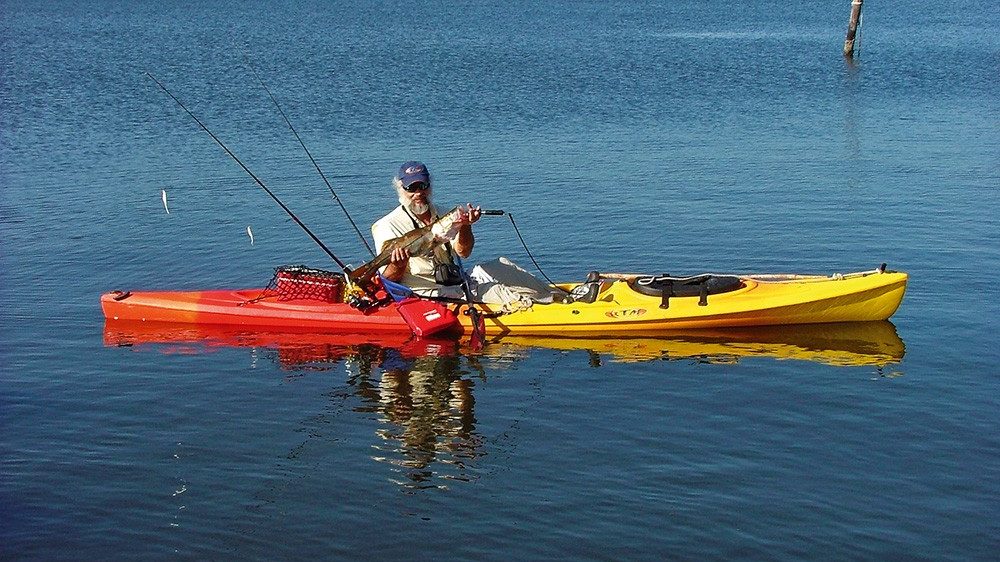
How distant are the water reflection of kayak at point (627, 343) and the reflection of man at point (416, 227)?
616 mm

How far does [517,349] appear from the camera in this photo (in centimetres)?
1186

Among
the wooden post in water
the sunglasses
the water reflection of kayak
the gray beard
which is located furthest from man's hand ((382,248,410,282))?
the wooden post in water

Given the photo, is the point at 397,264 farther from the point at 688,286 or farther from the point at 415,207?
the point at 688,286

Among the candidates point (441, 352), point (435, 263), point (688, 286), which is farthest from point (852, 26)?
point (441, 352)

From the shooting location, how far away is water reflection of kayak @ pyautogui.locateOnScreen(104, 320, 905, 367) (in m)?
11.5

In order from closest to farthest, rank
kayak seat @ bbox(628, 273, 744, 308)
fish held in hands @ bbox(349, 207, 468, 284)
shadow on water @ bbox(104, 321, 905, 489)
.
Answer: shadow on water @ bbox(104, 321, 905, 489)
fish held in hands @ bbox(349, 207, 468, 284)
kayak seat @ bbox(628, 273, 744, 308)

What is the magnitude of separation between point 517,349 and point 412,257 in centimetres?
130

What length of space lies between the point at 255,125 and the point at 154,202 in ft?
20.8

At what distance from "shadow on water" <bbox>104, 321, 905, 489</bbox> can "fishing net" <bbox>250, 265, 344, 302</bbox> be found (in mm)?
390

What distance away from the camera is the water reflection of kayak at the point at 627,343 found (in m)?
11.5

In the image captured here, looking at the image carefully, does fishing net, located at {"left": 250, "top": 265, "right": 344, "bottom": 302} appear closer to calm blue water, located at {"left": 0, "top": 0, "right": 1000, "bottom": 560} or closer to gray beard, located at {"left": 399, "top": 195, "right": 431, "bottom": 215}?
calm blue water, located at {"left": 0, "top": 0, "right": 1000, "bottom": 560}

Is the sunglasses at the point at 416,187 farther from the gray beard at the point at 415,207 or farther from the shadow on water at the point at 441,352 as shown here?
the shadow on water at the point at 441,352

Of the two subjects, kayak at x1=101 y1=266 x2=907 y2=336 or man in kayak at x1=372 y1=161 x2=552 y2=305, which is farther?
kayak at x1=101 y1=266 x2=907 y2=336

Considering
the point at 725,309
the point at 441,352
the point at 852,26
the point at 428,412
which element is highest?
the point at 852,26
